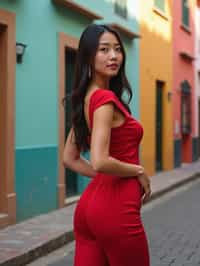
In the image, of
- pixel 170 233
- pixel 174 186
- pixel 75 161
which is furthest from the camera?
pixel 174 186

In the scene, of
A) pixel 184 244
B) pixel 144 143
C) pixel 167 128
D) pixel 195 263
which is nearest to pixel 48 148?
pixel 184 244

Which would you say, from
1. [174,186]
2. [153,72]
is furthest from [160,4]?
[174,186]

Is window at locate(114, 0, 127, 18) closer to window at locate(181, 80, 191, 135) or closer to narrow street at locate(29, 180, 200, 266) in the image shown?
narrow street at locate(29, 180, 200, 266)

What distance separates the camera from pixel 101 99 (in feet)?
8.62

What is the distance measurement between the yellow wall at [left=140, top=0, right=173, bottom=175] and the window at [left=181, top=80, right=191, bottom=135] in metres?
1.72

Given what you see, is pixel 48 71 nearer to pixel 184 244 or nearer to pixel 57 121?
pixel 57 121

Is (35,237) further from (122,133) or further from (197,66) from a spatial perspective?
(197,66)

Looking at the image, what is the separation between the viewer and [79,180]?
11031 millimetres

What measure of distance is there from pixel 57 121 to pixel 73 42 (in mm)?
1458

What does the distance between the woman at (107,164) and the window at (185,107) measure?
17215 millimetres

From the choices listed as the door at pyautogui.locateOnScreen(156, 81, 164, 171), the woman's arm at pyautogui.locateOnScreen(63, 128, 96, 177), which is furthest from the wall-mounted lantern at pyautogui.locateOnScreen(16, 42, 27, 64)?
the door at pyautogui.locateOnScreen(156, 81, 164, 171)

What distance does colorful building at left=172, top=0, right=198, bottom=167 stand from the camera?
62.1 ft

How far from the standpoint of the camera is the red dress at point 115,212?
263 centimetres

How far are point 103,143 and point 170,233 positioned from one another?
5.77 metres
